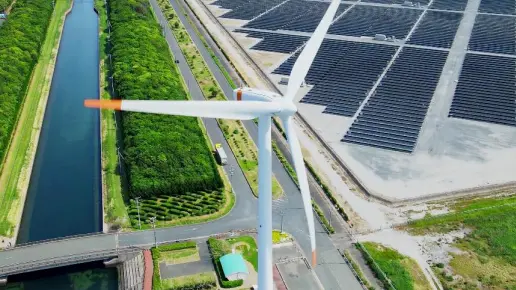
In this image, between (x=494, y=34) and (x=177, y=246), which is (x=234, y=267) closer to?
(x=177, y=246)

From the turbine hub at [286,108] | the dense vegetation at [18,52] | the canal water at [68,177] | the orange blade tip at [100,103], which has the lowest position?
the canal water at [68,177]

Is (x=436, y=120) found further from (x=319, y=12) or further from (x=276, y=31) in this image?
(x=319, y=12)

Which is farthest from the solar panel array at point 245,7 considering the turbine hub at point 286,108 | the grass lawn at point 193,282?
the turbine hub at point 286,108

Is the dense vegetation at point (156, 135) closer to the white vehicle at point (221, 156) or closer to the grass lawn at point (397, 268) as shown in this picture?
the white vehicle at point (221, 156)

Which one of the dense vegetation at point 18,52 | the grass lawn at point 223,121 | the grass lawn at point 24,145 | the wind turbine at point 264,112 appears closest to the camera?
the wind turbine at point 264,112

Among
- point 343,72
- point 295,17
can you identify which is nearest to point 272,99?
point 343,72

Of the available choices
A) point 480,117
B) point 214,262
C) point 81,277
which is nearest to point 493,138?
point 480,117
